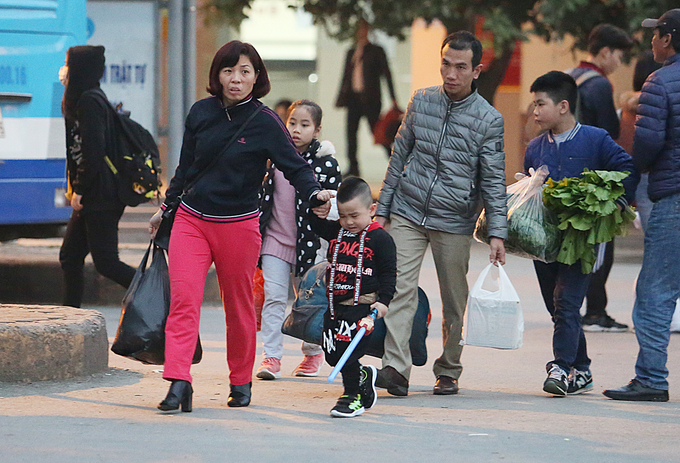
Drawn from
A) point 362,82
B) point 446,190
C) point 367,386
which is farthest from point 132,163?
point 362,82

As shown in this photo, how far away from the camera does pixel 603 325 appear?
793 cm

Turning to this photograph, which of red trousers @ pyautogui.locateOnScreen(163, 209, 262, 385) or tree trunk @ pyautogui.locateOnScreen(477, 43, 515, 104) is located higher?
tree trunk @ pyautogui.locateOnScreen(477, 43, 515, 104)

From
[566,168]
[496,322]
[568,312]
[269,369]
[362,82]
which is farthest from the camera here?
[362,82]

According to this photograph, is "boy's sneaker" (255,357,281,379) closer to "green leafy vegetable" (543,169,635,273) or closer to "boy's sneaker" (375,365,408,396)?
"boy's sneaker" (375,365,408,396)

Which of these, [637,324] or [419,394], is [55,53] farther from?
[637,324]

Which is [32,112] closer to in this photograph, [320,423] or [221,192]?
[221,192]

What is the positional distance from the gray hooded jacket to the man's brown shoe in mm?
787

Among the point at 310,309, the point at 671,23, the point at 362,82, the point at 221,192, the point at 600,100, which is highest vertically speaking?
the point at 362,82

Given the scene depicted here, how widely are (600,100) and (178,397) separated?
413cm

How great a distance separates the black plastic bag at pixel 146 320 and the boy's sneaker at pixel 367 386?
2.57 ft

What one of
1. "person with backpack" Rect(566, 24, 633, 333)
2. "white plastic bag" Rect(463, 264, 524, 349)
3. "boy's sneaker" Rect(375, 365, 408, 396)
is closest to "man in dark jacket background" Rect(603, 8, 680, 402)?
"white plastic bag" Rect(463, 264, 524, 349)

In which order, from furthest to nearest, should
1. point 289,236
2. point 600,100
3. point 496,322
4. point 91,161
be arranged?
point 600,100 → point 91,161 → point 289,236 → point 496,322

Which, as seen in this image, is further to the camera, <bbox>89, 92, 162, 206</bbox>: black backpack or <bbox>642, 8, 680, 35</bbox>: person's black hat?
<bbox>89, 92, 162, 206</bbox>: black backpack

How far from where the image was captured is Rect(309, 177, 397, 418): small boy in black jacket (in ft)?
16.0
